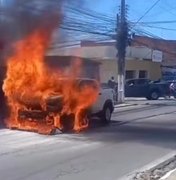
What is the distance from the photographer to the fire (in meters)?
14.3

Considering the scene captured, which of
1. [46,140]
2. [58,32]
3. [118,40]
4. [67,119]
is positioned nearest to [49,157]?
[46,140]

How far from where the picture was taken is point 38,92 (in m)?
14.4

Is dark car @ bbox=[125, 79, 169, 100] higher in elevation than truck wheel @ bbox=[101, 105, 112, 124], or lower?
higher

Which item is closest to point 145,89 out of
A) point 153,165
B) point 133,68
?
point 133,68

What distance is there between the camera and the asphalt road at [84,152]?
8.50 metres

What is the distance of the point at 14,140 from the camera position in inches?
492

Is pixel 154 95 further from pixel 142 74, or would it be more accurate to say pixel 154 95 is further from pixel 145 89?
pixel 142 74

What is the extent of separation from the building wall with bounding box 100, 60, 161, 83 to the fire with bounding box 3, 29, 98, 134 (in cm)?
2823

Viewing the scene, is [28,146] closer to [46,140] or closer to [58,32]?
[46,140]

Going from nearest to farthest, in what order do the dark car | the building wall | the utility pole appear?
the utility pole < the dark car < the building wall

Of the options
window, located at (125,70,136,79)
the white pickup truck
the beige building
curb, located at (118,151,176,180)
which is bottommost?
curb, located at (118,151,176,180)

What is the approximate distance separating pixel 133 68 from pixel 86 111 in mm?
35540

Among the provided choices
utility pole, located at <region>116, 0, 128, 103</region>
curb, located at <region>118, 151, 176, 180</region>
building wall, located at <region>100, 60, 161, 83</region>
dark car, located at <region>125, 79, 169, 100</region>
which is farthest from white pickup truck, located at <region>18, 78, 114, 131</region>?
building wall, located at <region>100, 60, 161, 83</region>

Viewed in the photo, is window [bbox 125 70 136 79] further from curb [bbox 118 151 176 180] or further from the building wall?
curb [bbox 118 151 176 180]
